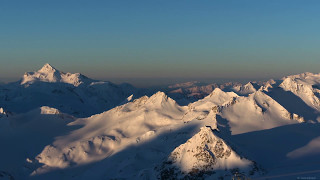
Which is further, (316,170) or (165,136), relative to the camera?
(165,136)

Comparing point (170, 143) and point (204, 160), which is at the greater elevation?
point (204, 160)

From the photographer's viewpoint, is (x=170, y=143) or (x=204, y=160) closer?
(x=204, y=160)

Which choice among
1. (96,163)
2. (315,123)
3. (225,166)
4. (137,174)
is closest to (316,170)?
(225,166)

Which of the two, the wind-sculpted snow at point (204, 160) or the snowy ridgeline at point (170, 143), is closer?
the wind-sculpted snow at point (204, 160)

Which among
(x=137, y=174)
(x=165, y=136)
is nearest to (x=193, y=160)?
(x=137, y=174)

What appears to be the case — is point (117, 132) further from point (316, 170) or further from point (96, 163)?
point (316, 170)

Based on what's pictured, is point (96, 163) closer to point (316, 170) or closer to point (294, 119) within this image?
point (316, 170)

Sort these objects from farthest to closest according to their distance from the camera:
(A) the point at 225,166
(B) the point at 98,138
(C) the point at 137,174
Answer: (B) the point at 98,138, (C) the point at 137,174, (A) the point at 225,166

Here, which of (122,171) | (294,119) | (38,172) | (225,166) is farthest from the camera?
(294,119)

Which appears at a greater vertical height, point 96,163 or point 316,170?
point 316,170

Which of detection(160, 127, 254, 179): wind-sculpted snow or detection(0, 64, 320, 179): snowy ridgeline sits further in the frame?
detection(0, 64, 320, 179): snowy ridgeline
